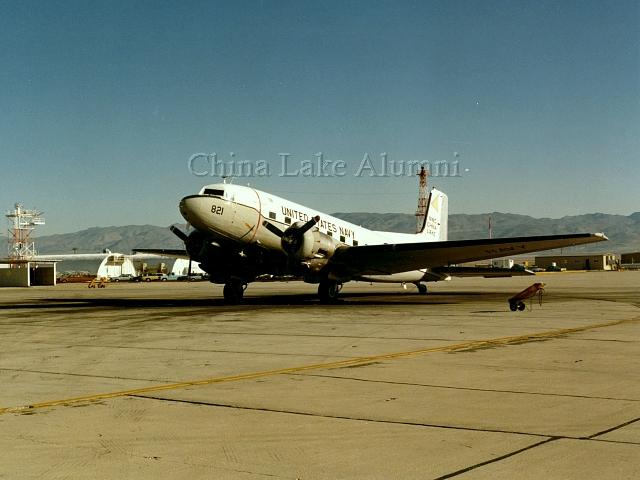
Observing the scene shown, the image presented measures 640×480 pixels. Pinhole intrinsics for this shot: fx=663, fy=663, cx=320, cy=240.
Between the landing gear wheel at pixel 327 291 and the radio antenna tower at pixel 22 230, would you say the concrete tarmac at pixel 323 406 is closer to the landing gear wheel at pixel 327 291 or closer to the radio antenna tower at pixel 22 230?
the landing gear wheel at pixel 327 291

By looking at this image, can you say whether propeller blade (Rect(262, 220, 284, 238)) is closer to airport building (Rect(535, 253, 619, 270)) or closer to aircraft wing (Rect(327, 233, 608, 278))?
aircraft wing (Rect(327, 233, 608, 278))

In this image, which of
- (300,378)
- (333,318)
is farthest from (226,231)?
(300,378)

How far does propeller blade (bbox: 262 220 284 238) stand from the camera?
3152 cm

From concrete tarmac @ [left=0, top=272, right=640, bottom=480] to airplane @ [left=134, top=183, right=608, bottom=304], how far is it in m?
12.7

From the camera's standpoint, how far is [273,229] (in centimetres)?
3177

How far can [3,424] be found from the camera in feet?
25.5

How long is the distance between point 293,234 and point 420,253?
6.57 m

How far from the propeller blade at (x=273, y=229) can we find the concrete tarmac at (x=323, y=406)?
13939 millimetres

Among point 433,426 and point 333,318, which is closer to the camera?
point 433,426

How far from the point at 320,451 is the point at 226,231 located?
24.3 metres

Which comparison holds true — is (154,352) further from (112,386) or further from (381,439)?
(381,439)

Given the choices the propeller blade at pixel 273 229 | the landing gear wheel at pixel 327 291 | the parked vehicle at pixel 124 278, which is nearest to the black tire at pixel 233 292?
the propeller blade at pixel 273 229

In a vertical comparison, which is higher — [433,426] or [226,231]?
[226,231]

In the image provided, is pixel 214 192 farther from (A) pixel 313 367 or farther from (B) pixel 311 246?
(A) pixel 313 367
